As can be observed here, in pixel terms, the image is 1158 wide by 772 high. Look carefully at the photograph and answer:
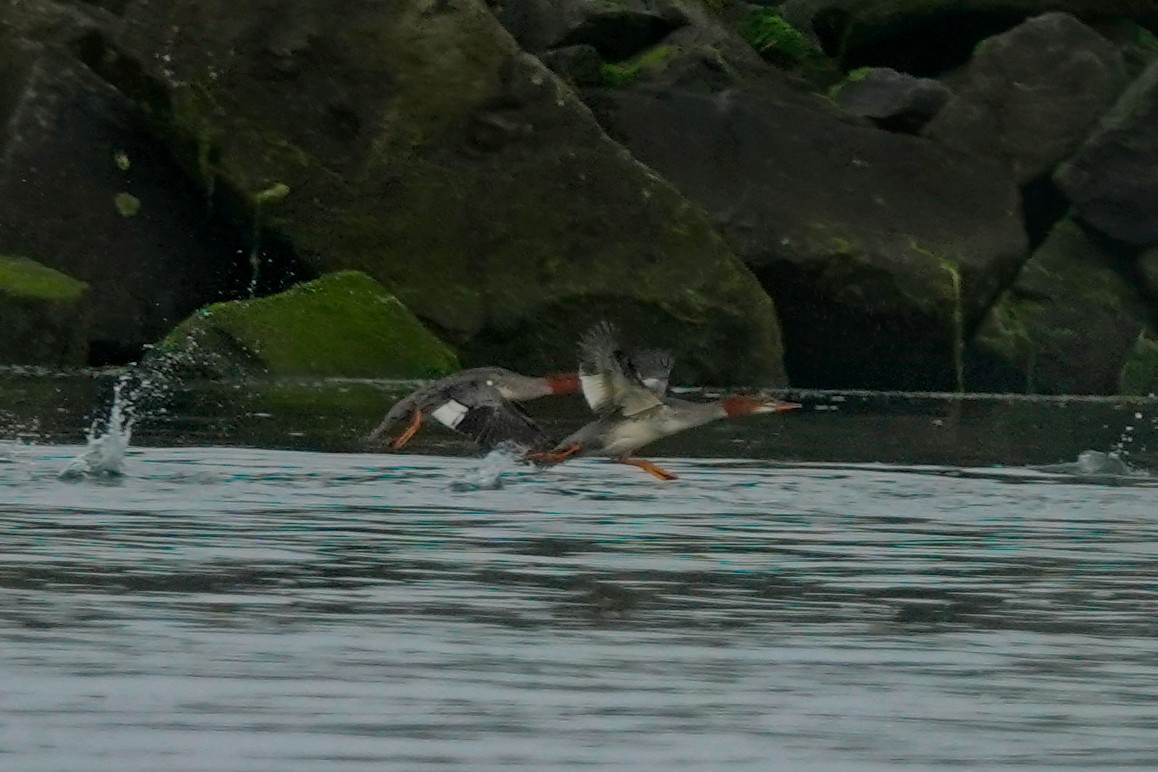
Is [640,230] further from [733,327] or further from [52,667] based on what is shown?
[52,667]

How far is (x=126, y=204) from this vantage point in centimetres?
2884

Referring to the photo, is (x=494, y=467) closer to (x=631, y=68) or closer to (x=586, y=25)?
(x=631, y=68)

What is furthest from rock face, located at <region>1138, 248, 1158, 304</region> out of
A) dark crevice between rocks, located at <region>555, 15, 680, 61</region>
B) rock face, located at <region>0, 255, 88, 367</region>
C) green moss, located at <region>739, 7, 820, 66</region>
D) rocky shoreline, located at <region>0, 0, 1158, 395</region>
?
rock face, located at <region>0, 255, 88, 367</region>

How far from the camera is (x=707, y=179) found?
99.8 ft

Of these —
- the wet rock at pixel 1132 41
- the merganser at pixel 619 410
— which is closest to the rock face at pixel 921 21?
the wet rock at pixel 1132 41

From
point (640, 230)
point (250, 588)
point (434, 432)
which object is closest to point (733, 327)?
point (640, 230)

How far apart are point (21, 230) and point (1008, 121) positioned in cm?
1182

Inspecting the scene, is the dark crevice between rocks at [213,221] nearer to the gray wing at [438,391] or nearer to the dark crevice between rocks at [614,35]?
the dark crevice between rocks at [614,35]

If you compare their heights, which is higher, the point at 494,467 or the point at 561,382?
the point at 561,382

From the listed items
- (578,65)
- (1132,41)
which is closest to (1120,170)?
(1132,41)

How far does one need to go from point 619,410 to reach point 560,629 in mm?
5464

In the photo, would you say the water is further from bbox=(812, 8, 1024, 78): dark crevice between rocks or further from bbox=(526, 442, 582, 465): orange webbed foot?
bbox=(812, 8, 1024, 78): dark crevice between rocks

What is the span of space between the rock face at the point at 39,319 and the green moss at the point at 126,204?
2083mm

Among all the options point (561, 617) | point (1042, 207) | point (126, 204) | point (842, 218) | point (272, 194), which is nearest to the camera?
point (561, 617)
